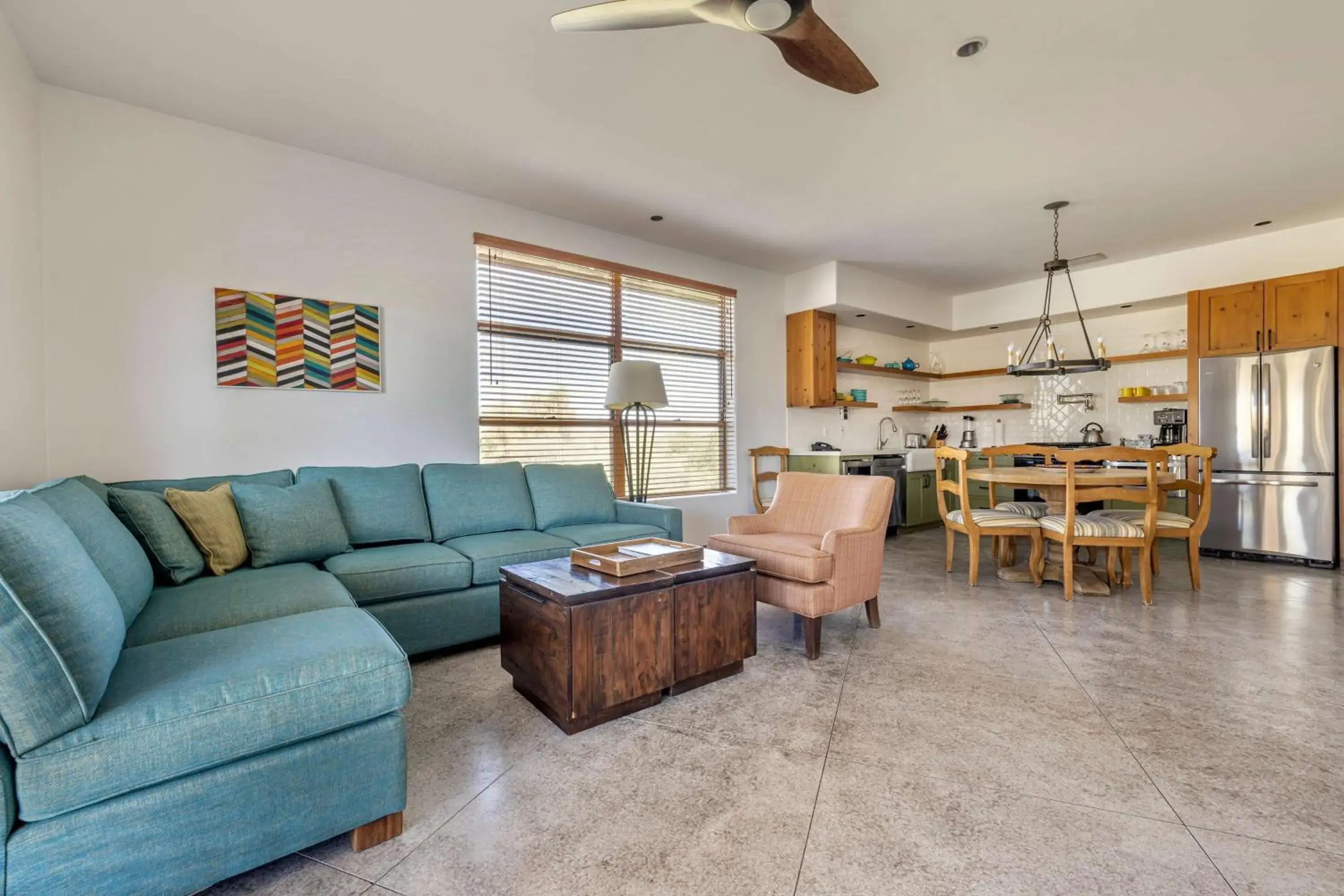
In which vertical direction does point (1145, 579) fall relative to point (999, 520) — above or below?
below

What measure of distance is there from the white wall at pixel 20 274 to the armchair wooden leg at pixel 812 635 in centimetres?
341

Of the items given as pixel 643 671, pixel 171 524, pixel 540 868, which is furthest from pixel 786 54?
pixel 171 524

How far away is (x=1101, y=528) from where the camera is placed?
360 centimetres

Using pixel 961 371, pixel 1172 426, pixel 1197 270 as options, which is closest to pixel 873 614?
pixel 1172 426

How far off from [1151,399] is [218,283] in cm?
800

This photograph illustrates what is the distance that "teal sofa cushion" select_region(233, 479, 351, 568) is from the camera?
257cm

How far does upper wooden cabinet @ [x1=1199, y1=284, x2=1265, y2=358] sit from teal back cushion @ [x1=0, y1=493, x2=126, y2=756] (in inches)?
285

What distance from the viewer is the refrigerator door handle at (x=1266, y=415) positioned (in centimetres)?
474

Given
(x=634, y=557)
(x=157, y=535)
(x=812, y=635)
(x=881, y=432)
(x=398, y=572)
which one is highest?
(x=881, y=432)

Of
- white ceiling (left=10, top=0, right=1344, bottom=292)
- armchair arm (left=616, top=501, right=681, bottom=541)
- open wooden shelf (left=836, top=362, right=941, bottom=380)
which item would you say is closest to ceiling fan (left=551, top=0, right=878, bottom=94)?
white ceiling (left=10, top=0, right=1344, bottom=292)

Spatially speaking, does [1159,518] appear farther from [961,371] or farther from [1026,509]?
[961,371]

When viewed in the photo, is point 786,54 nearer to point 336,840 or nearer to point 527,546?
point 527,546

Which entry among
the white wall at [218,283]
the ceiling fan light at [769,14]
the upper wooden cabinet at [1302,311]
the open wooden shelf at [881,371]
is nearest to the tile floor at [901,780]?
the white wall at [218,283]

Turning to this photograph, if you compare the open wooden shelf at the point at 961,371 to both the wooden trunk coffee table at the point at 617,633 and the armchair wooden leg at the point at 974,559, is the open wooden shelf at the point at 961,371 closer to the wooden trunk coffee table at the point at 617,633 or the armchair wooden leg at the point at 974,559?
the armchair wooden leg at the point at 974,559
